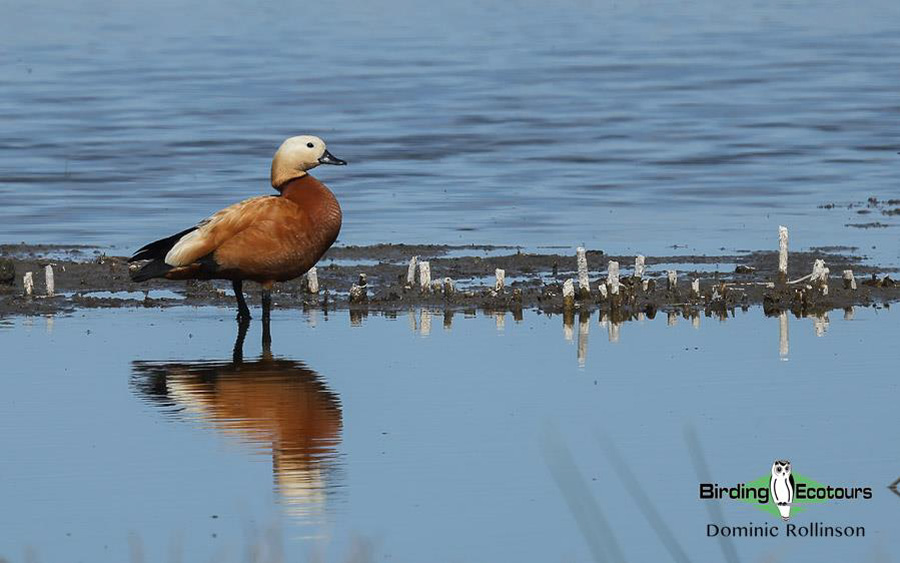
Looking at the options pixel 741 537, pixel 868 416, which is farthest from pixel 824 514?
pixel 868 416

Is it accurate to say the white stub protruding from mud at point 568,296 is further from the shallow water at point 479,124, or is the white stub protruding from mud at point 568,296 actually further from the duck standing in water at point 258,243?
the shallow water at point 479,124

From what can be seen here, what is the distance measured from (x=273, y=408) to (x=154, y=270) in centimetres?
342

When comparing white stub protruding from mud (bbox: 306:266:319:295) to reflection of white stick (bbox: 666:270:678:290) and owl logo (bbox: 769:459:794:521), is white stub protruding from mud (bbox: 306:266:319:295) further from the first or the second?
owl logo (bbox: 769:459:794:521)

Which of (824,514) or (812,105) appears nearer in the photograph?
(824,514)

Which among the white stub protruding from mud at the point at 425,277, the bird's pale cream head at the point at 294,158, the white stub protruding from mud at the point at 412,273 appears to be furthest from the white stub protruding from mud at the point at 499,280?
the bird's pale cream head at the point at 294,158

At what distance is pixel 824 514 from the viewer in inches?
342

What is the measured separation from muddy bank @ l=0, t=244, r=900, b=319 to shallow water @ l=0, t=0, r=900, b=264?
773 mm

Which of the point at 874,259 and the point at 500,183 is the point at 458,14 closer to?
the point at 500,183

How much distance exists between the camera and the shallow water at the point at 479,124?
63.3 ft

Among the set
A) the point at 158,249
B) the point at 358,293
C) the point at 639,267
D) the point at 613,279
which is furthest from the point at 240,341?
the point at 639,267

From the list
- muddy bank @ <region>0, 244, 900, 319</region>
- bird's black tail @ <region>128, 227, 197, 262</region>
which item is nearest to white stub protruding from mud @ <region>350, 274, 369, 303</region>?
muddy bank @ <region>0, 244, 900, 319</region>

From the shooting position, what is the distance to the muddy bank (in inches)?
558

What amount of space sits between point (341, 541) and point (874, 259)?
28.9ft

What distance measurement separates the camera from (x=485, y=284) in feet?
50.4
